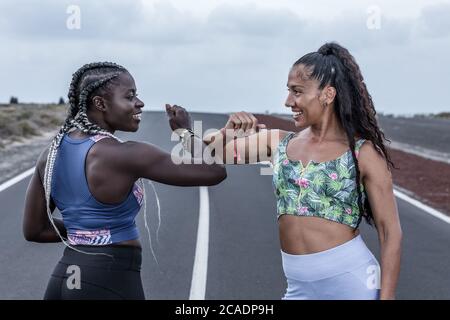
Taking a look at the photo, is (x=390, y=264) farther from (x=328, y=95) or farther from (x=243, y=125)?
(x=243, y=125)

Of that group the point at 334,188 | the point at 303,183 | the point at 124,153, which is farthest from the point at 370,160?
the point at 124,153

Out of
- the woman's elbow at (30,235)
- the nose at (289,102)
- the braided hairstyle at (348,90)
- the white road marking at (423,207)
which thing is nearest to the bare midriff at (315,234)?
the braided hairstyle at (348,90)

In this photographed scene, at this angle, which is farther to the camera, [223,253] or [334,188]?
[223,253]

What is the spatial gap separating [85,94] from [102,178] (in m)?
0.43

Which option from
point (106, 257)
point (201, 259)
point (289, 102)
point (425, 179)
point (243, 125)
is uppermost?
point (289, 102)

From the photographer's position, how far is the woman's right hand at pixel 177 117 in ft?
12.9

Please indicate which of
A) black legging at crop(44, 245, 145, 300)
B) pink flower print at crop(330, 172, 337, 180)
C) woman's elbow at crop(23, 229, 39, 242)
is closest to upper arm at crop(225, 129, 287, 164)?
pink flower print at crop(330, 172, 337, 180)

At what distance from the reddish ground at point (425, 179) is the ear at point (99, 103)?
9.91m

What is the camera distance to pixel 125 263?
370cm

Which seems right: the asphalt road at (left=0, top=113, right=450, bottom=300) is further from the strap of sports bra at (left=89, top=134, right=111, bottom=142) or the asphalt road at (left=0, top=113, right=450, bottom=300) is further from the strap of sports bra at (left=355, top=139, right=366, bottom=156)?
the strap of sports bra at (left=89, top=134, right=111, bottom=142)

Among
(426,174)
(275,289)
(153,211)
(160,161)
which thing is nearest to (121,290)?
(160,161)

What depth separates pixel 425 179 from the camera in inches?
793

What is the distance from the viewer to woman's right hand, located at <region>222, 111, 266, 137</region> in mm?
4258

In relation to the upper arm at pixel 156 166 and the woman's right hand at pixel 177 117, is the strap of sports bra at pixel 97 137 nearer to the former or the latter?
the upper arm at pixel 156 166
